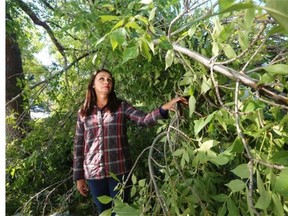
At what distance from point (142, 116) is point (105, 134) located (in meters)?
0.22

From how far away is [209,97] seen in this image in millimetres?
1156

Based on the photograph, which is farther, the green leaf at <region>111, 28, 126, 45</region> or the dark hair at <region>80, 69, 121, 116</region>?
the dark hair at <region>80, 69, 121, 116</region>

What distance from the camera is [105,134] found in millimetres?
1895

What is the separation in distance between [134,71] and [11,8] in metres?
1.78

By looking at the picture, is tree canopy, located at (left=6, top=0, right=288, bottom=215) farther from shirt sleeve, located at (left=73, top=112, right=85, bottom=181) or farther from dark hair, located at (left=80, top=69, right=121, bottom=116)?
shirt sleeve, located at (left=73, top=112, right=85, bottom=181)

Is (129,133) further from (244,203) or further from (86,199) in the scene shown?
(244,203)

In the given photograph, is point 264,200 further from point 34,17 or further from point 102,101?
point 34,17

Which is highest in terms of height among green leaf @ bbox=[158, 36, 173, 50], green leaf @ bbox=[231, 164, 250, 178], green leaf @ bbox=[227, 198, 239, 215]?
green leaf @ bbox=[158, 36, 173, 50]

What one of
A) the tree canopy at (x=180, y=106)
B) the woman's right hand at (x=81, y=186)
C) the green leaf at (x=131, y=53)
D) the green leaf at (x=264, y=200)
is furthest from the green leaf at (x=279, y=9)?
the woman's right hand at (x=81, y=186)

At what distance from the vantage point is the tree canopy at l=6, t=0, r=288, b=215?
67 cm

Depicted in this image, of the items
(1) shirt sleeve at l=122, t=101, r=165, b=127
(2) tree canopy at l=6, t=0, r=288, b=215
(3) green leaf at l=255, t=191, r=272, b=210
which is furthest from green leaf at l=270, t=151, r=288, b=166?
(1) shirt sleeve at l=122, t=101, r=165, b=127

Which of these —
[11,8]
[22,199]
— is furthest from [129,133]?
[11,8]

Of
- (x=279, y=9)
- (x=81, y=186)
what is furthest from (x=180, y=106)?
(x=279, y=9)

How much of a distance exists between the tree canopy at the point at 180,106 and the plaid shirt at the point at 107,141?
145mm
